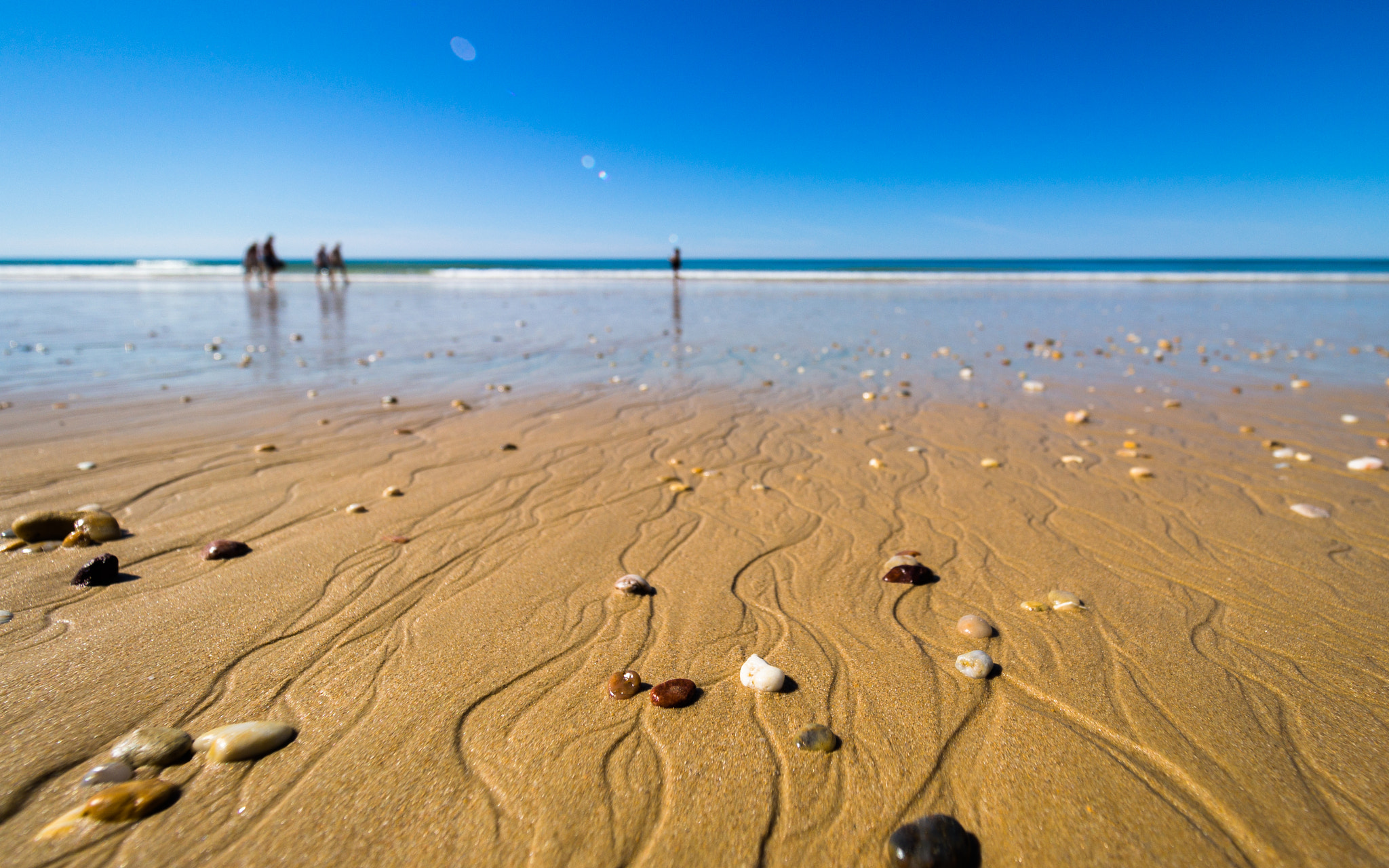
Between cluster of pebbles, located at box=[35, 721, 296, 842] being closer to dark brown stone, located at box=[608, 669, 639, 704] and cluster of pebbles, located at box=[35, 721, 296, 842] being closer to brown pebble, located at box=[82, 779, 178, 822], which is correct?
brown pebble, located at box=[82, 779, 178, 822]

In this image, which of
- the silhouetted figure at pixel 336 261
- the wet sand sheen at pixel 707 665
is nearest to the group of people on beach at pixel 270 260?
the silhouetted figure at pixel 336 261

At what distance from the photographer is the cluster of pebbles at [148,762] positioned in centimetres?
144

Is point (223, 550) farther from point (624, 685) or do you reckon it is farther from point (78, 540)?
point (624, 685)

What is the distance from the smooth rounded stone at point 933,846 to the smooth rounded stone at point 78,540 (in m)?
3.60

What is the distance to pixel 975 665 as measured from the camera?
2.04 m

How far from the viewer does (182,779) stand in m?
1.56

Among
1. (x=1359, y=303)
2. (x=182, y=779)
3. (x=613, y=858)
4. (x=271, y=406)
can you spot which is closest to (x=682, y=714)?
(x=613, y=858)

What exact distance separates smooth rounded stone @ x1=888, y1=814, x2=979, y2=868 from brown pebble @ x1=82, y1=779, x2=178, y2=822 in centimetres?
176

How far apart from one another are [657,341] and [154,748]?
10.2 m

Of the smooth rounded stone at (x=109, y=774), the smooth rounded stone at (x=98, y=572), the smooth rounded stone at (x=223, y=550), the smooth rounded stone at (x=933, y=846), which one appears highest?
the smooth rounded stone at (x=98, y=572)

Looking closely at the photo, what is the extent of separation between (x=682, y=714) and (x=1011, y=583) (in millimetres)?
1661

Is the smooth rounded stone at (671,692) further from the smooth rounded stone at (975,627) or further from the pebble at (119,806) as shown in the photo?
the pebble at (119,806)

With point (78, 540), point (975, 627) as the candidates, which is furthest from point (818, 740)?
point (78, 540)

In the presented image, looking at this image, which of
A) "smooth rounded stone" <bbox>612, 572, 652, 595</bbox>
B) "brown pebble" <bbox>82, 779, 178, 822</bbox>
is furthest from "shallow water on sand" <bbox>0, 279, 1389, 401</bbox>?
"brown pebble" <bbox>82, 779, 178, 822</bbox>
